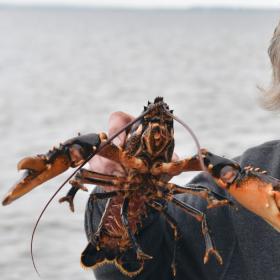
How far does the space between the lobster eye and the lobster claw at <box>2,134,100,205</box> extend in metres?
0.41

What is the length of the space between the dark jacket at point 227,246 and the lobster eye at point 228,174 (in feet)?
2.95

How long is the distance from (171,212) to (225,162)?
1124 mm

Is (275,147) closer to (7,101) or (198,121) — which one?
(198,121)

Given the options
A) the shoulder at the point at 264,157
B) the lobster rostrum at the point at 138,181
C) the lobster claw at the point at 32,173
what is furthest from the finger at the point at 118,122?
the shoulder at the point at 264,157

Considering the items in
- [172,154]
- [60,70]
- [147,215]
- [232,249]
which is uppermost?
[172,154]

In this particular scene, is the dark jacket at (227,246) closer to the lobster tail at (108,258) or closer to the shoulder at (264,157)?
the shoulder at (264,157)

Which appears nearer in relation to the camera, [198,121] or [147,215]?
[147,215]

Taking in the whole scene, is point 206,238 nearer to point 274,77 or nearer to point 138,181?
point 138,181

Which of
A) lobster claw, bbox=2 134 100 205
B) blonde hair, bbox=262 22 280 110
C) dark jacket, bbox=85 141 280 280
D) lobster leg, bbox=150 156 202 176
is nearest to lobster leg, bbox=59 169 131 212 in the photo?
lobster leg, bbox=150 156 202 176

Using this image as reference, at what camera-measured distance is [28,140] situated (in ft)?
42.8

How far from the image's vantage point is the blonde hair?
3.43m

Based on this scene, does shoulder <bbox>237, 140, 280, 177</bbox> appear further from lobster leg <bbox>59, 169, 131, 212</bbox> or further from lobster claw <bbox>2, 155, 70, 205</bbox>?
lobster claw <bbox>2, 155, 70, 205</bbox>

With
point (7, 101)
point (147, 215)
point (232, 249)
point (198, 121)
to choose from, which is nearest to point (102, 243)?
→ point (147, 215)

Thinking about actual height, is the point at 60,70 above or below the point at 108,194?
below
